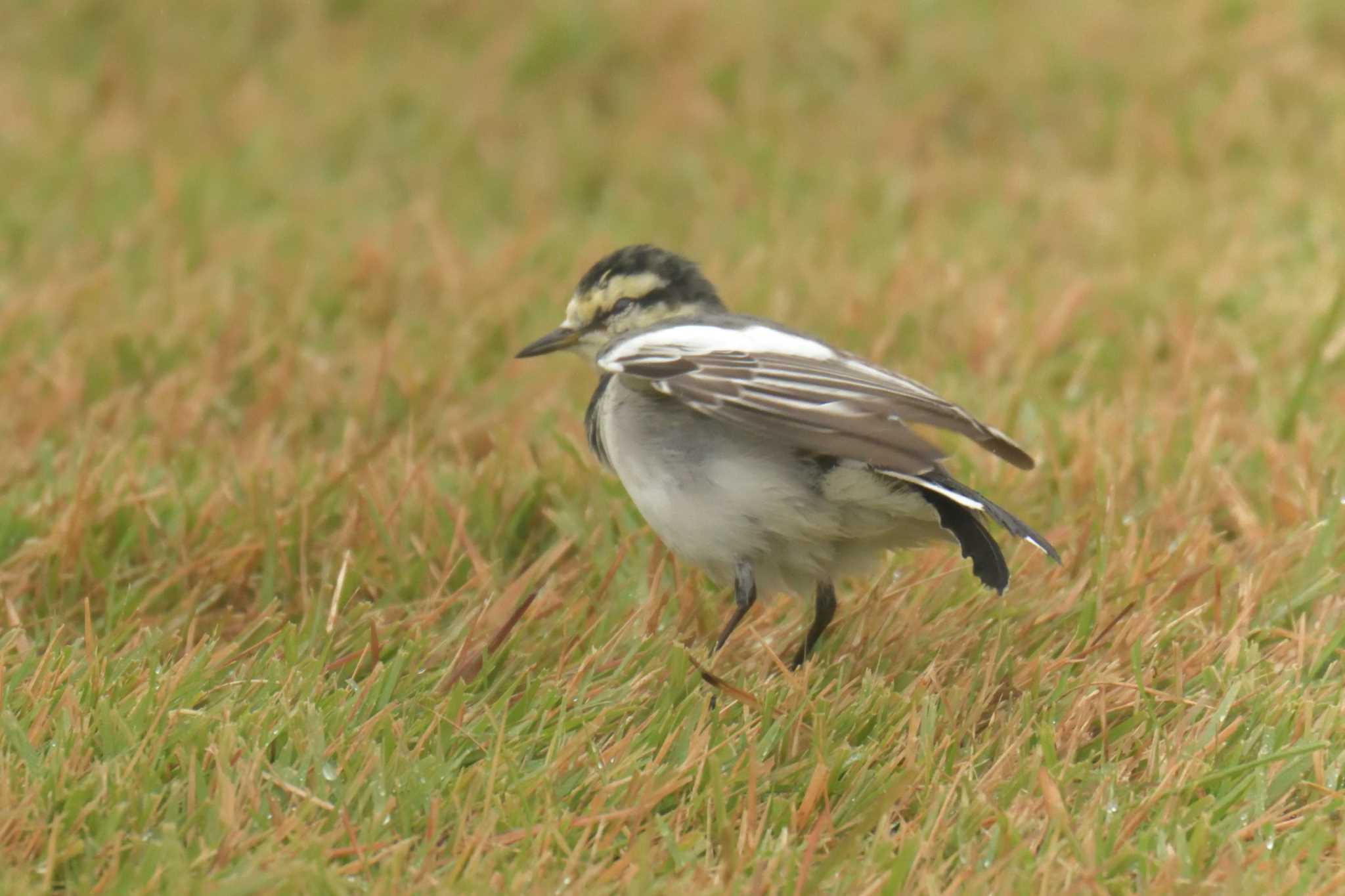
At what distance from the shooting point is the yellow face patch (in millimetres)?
4957

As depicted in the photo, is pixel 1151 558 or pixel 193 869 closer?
pixel 193 869

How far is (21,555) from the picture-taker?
4.60 metres

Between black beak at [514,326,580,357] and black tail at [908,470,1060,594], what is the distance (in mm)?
1371

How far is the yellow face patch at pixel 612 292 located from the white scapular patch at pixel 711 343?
392 mm

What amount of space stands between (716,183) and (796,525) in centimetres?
476

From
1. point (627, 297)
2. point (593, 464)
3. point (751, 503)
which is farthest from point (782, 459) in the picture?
point (593, 464)

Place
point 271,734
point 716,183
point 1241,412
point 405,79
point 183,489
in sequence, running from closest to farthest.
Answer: point 271,734 < point 183,489 < point 1241,412 < point 716,183 < point 405,79

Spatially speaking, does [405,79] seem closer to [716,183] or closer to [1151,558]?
[716,183]

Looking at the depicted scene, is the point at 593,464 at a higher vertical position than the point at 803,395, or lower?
lower

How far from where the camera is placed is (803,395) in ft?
13.5

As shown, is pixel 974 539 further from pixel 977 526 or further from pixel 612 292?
pixel 612 292

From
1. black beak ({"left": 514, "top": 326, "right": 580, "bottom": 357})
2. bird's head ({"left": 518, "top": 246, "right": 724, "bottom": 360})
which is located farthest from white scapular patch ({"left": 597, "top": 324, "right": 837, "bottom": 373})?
black beak ({"left": 514, "top": 326, "right": 580, "bottom": 357})

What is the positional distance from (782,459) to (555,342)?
1082 mm

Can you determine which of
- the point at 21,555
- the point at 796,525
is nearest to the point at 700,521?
the point at 796,525
